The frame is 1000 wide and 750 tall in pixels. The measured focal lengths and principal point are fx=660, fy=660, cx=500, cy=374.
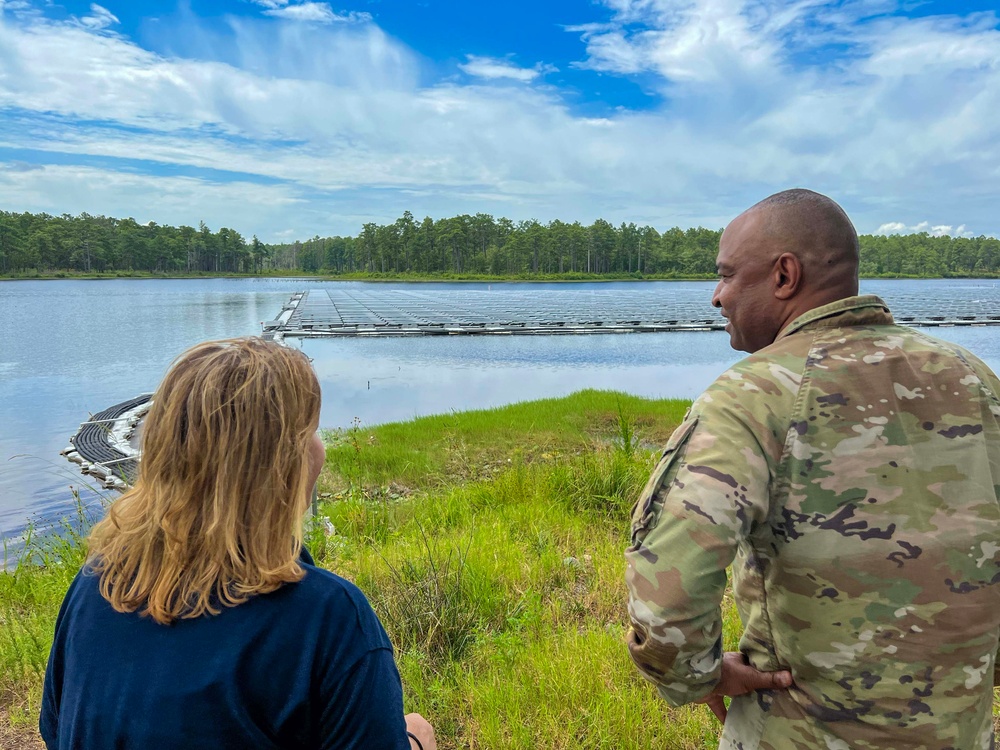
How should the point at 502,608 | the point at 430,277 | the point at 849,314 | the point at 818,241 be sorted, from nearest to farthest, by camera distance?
the point at 849,314 → the point at 818,241 → the point at 502,608 → the point at 430,277

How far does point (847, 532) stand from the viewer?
1.34 metres

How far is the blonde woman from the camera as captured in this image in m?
1.14

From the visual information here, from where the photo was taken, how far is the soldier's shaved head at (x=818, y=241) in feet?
5.12

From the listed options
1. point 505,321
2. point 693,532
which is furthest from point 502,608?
point 505,321

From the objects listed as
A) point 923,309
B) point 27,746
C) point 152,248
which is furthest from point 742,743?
point 152,248

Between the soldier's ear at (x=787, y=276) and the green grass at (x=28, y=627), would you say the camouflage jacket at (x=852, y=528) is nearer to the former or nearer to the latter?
the soldier's ear at (x=787, y=276)

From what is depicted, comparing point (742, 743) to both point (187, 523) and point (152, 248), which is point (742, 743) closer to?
point (187, 523)

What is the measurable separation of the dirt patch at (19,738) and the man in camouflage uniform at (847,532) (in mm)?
3179

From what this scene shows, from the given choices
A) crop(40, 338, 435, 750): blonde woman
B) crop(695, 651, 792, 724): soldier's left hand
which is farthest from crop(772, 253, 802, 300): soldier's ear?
crop(40, 338, 435, 750): blonde woman

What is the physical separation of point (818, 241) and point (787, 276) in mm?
105

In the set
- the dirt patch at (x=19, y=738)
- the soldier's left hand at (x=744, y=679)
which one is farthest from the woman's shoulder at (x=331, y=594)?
the dirt patch at (x=19, y=738)

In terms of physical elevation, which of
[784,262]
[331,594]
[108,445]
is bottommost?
[108,445]

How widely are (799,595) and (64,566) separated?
17.8 feet

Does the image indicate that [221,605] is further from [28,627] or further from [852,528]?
[28,627]
